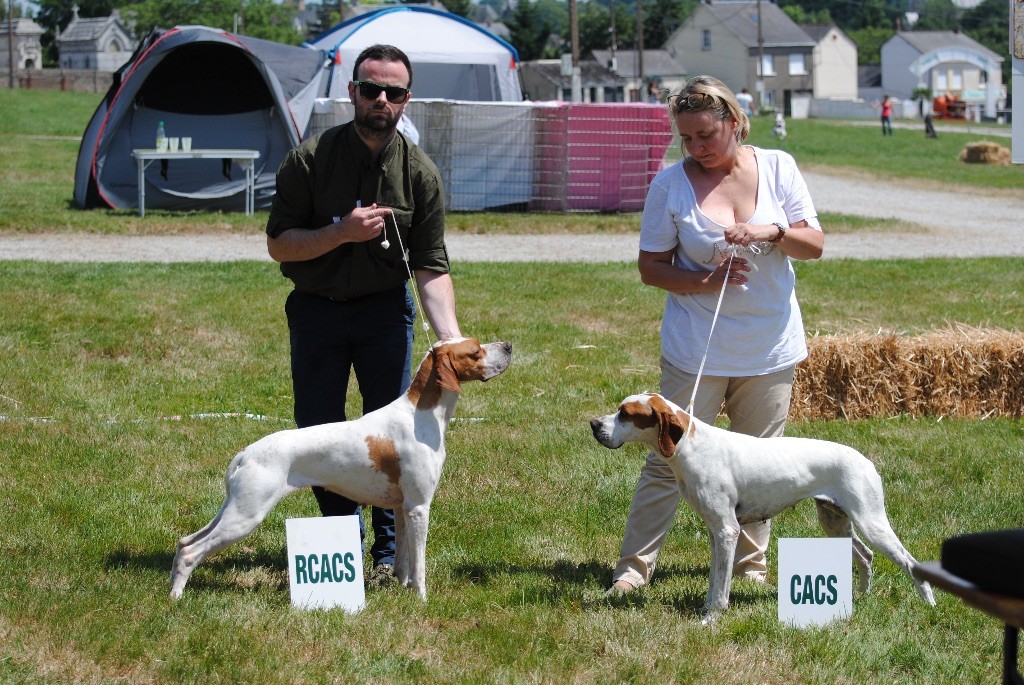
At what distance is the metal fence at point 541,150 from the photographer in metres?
18.0

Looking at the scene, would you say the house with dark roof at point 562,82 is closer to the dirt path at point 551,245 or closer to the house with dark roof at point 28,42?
the dirt path at point 551,245

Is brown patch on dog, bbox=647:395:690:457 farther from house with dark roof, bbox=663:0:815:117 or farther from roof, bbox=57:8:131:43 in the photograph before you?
roof, bbox=57:8:131:43

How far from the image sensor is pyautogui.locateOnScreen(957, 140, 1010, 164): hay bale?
31.6m

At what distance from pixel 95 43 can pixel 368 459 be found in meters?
119

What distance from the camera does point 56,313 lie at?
34.2 feet

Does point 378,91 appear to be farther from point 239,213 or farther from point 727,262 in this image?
point 239,213

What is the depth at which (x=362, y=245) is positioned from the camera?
4.72m

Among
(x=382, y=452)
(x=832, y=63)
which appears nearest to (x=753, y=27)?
(x=832, y=63)

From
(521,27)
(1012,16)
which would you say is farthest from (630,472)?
(521,27)

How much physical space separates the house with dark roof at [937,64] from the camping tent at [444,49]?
3994 inches

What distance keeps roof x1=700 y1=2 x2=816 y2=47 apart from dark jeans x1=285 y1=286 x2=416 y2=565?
98.6 meters

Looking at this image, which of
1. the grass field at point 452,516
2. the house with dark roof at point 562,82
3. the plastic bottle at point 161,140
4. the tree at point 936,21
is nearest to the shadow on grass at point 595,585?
the grass field at point 452,516

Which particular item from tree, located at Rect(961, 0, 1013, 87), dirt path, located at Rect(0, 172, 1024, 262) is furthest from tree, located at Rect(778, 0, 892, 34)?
dirt path, located at Rect(0, 172, 1024, 262)

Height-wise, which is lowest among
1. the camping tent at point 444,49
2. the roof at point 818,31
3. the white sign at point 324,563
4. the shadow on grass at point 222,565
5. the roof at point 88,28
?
the shadow on grass at point 222,565
